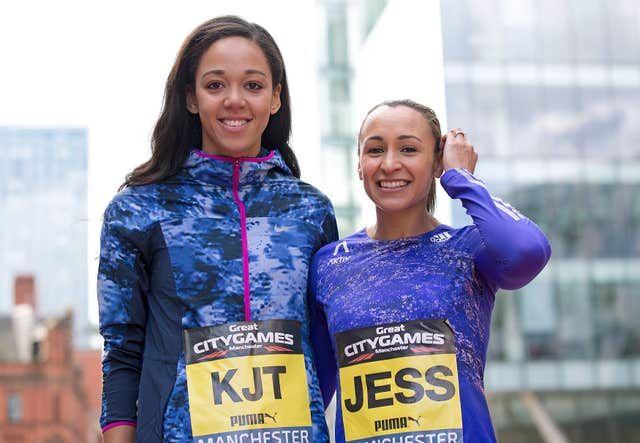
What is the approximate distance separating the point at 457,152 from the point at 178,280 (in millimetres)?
619

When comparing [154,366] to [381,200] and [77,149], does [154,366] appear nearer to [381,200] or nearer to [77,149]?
[381,200]

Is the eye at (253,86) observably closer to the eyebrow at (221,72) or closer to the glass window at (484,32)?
the eyebrow at (221,72)

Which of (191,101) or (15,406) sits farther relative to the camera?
(15,406)

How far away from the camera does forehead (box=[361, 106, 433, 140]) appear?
2018mm

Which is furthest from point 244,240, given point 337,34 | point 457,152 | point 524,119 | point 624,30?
point 624,30

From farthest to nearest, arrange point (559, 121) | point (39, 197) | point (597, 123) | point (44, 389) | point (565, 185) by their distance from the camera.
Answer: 1. point (39, 197)
2. point (44, 389)
3. point (597, 123)
4. point (559, 121)
5. point (565, 185)

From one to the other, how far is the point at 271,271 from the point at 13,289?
51.1 meters

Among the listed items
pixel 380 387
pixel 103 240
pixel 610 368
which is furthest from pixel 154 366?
pixel 610 368

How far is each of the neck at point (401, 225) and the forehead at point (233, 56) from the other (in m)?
0.38

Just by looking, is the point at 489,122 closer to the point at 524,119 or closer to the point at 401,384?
the point at 524,119

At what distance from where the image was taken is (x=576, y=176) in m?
15.3

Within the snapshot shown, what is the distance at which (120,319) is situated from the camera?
189 centimetres

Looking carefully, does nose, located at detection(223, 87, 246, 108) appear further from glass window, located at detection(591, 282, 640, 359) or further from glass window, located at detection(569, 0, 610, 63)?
glass window, located at detection(591, 282, 640, 359)

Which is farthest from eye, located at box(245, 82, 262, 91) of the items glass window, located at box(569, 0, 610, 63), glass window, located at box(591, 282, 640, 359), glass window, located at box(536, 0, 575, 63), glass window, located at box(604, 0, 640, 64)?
glass window, located at box(604, 0, 640, 64)
